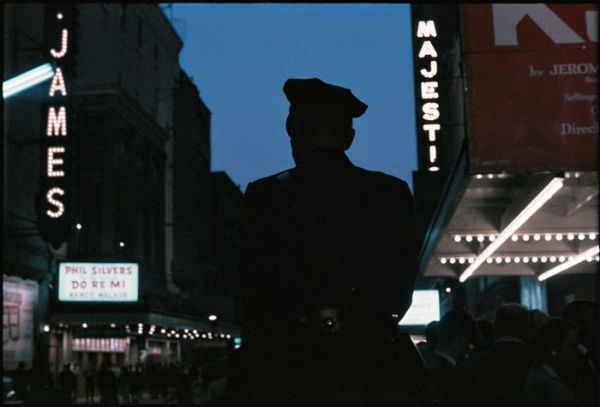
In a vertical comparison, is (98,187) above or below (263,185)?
above

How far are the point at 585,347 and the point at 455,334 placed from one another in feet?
3.80

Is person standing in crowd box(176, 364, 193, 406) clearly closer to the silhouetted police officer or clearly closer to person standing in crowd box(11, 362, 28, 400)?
the silhouetted police officer

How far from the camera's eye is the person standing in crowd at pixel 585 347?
6.52 meters

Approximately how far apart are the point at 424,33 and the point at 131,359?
111ft

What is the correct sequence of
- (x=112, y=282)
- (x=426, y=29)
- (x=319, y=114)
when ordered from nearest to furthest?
(x=319, y=114) < (x=426, y=29) < (x=112, y=282)

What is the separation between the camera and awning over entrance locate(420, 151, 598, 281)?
40.6 feet

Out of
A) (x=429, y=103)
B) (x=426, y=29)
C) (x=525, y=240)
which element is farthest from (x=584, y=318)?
(x=426, y=29)

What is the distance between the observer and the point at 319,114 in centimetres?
254

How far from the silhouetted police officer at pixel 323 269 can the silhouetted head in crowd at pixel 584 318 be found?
5088mm

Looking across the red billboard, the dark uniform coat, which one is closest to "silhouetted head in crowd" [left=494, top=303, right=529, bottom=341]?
the dark uniform coat

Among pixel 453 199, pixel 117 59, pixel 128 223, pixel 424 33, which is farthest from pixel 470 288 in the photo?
pixel 453 199

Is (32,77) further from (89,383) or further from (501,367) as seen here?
(501,367)

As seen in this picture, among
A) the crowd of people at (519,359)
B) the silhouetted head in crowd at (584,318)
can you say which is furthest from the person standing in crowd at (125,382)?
the silhouetted head in crowd at (584,318)

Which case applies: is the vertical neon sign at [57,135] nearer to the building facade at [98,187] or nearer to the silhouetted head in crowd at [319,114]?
the building facade at [98,187]
